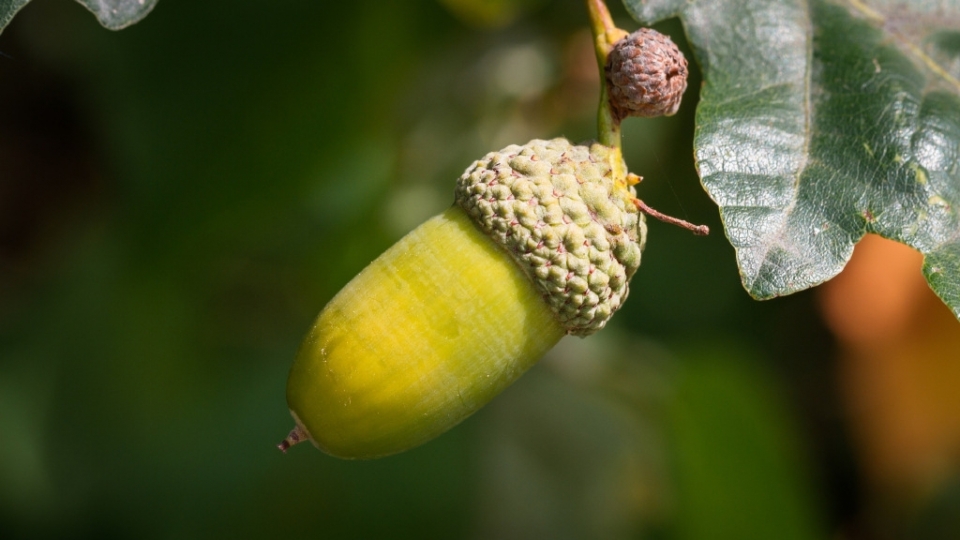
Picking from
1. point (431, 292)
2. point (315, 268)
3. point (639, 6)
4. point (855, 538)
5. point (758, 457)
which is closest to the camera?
point (431, 292)

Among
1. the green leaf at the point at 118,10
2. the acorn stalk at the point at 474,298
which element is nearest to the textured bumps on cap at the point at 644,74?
the acorn stalk at the point at 474,298

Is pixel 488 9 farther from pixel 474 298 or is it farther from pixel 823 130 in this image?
pixel 474 298

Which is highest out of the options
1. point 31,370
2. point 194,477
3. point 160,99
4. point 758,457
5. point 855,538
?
point 160,99

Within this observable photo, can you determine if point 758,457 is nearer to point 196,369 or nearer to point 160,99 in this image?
point 196,369

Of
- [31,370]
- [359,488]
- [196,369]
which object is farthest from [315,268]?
[31,370]

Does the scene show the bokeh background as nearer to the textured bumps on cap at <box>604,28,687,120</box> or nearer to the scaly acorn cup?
the textured bumps on cap at <box>604,28,687,120</box>

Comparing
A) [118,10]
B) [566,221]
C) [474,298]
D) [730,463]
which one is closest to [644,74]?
[566,221]
